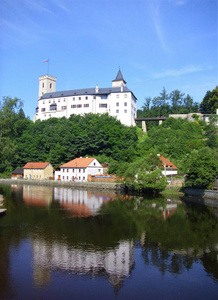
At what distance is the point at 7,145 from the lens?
182 ft

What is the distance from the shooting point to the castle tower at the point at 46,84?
100125 mm

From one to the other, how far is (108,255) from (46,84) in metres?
92.6

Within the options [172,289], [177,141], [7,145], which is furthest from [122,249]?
[177,141]

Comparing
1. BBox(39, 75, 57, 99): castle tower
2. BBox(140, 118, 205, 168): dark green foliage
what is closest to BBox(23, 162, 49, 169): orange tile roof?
BBox(140, 118, 205, 168): dark green foliage

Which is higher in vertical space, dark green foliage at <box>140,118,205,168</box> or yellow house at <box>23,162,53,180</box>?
dark green foliage at <box>140,118,205,168</box>

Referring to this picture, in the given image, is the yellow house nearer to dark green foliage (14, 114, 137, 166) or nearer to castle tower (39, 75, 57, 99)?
dark green foliage (14, 114, 137, 166)

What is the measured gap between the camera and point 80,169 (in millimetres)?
57969

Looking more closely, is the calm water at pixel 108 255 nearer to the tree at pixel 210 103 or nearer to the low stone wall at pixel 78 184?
the low stone wall at pixel 78 184

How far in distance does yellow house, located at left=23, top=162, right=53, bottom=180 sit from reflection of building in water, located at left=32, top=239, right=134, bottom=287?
4822cm

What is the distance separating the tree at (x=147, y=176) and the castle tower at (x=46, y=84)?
6696 centimetres

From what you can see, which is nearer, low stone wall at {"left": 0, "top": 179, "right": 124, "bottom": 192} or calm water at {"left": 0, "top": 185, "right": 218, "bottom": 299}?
calm water at {"left": 0, "top": 185, "right": 218, "bottom": 299}

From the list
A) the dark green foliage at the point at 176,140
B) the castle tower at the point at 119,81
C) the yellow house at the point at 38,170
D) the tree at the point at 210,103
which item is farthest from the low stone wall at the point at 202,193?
the castle tower at the point at 119,81

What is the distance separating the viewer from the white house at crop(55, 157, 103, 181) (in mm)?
57375

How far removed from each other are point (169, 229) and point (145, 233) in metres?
2.24
